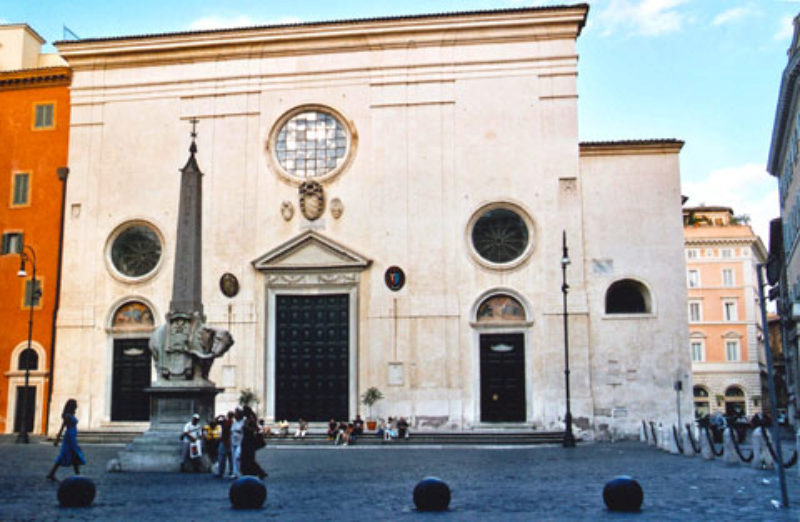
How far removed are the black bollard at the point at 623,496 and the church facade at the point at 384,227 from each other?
66.0ft

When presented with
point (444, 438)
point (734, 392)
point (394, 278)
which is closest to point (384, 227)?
point (394, 278)

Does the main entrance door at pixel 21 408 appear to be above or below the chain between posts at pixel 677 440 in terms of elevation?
above

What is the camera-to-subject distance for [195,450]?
16109 millimetres

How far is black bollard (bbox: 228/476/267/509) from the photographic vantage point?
33.6ft

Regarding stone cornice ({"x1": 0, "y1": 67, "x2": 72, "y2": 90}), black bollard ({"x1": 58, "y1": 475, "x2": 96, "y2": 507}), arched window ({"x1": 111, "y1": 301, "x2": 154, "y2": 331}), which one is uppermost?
stone cornice ({"x1": 0, "y1": 67, "x2": 72, "y2": 90})

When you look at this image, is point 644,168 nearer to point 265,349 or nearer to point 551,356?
point 551,356

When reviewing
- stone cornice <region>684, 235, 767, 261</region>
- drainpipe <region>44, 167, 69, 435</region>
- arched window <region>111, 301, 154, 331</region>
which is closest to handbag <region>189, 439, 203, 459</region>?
arched window <region>111, 301, 154, 331</region>

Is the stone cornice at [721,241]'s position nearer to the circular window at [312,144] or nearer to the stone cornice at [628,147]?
the stone cornice at [628,147]

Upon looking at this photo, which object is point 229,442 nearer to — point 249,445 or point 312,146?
point 249,445

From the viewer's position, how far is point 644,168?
31.2 m

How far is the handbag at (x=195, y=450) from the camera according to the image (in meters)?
16.0

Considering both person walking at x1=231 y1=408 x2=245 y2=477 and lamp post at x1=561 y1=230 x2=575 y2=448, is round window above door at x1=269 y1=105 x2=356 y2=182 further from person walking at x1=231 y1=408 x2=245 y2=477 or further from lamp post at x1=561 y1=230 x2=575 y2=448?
person walking at x1=231 y1=408 x2=245 y2=477

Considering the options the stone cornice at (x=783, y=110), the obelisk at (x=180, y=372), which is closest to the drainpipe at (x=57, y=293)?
the obelisk at (x=180, y=372)

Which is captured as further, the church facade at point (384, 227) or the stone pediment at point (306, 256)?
the stone pediment at point (306, 256)
